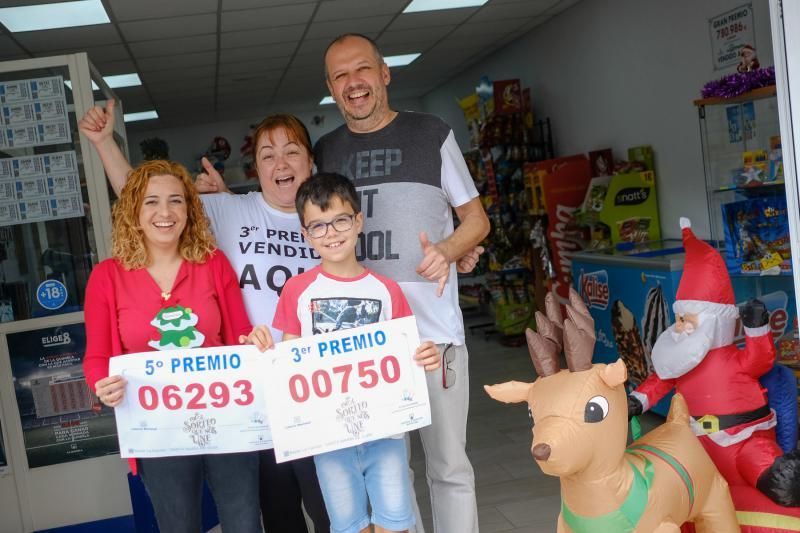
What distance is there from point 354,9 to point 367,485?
4659mm

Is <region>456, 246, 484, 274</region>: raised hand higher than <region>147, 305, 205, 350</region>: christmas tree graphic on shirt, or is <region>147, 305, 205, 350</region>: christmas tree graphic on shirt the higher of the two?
<region>456, 246, 484, 274</region>: raised hand

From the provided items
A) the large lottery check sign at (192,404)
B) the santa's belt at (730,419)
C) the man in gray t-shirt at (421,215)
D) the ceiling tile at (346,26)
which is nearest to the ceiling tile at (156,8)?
the ceiling tile at (346,26)

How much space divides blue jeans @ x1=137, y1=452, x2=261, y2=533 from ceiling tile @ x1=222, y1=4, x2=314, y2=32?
13.8 ft

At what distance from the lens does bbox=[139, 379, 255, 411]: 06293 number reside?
2.25 metres

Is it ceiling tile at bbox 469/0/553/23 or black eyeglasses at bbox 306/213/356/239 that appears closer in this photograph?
black eyeglasses at bbox 306/213/356/239

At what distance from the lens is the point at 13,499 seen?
373 centimetres

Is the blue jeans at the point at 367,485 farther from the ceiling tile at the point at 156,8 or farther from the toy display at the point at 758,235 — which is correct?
the ceiling tile at the point at 156,8

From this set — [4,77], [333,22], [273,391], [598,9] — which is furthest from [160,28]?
[273,391]

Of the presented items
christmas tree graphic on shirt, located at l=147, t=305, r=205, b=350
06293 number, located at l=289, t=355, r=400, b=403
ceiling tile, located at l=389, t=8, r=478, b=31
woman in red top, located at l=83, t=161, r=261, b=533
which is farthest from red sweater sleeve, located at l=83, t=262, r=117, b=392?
ceiling tile, located at l=389, t=8, r=478, b=31

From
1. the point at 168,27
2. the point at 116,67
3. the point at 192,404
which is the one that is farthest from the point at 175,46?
the point at 192,404

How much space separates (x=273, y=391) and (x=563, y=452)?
0.77 m

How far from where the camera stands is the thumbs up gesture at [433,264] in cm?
226

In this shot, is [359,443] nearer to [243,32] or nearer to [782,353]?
[782,353]

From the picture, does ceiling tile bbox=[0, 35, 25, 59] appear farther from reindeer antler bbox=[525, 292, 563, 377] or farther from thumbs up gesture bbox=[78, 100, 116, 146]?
reindeer antler bbox=[525, 292, 563, 377]
